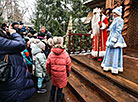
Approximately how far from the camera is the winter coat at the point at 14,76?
1223mm

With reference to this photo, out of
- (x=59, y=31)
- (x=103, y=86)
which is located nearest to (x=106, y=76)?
(x=103, y=86)

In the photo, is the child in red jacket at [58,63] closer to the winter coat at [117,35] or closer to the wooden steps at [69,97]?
the wooden steps at [69,97]

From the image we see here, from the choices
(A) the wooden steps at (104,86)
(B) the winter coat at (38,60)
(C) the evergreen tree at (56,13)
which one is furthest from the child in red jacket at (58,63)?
(C) the evergreen tree at (56,13)

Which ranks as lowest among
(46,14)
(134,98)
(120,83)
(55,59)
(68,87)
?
(68,87)

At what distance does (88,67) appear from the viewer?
11.0 ft

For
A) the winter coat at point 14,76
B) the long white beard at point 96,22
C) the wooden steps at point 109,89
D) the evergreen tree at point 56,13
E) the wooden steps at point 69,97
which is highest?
the evergreen tree at point 56,13

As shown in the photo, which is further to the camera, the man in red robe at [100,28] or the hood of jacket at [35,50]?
the man in red robe at [100,28]

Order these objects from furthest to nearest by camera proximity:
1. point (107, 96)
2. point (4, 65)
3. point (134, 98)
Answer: point (107, 96) < point (134, 98) < point (4, 65)

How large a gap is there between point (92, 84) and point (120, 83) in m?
0.65

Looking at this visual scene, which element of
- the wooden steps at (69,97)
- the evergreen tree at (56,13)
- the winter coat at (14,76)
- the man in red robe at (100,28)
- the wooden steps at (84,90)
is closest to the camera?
the winter coat at (14,76)

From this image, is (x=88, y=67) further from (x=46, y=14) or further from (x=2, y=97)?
(x=46, y=14)

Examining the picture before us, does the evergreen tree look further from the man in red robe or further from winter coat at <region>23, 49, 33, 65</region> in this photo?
winter coat at <region>23, 49, 33, 65</region>

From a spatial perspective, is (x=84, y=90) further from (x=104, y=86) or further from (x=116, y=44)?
(x=116, y=44)

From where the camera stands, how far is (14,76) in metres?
1.31
